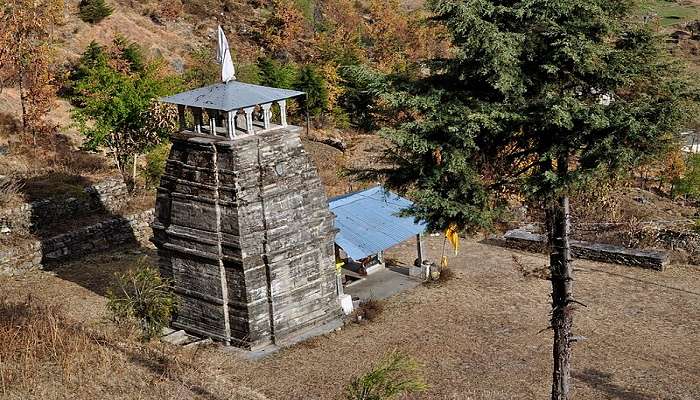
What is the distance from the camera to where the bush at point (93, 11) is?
44.8m

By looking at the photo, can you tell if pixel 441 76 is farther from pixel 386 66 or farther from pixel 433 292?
pixel 386 66

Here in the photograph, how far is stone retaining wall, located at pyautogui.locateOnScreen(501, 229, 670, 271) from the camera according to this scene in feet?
72.6

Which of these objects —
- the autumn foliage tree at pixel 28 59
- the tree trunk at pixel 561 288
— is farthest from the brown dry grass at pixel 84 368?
the autumn foliage tree at pixel 28 59

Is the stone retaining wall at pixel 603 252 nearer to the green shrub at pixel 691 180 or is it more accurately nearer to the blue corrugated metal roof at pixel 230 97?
the blue corrugated metal roof at pixel 230 97

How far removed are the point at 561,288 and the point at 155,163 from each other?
19163 mm

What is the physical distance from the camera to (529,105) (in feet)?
35.2

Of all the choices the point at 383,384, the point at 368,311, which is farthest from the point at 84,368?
the point at 368,311

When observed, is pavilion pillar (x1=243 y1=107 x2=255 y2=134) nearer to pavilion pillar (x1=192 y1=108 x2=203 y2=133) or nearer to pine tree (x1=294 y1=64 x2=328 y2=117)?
pavilion pillar (x1=192 y1=108 x2=203 y2=133)

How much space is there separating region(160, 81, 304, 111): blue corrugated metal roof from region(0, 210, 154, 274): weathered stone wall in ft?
28.5

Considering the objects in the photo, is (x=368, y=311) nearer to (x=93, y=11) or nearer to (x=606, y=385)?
(x=606, y=385)

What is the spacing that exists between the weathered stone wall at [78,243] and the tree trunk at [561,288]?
54.6 feet

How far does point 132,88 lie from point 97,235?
20.5ft

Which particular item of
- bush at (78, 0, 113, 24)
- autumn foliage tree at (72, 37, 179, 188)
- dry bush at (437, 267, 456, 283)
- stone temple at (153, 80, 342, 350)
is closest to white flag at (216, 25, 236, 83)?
stone temple at (153, 80, 342, 350)

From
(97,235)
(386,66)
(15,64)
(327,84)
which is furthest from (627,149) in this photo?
(386,66)
